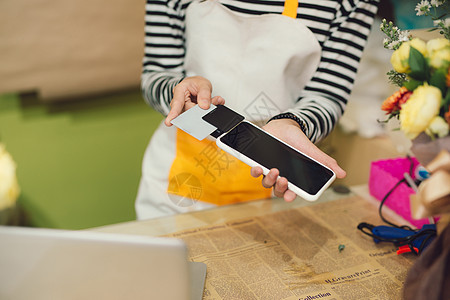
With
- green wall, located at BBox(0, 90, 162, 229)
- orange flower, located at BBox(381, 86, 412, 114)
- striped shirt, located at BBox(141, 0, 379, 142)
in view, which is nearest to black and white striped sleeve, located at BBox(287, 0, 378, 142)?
striped shirt, located at BBox(141, 0, 379, 142)

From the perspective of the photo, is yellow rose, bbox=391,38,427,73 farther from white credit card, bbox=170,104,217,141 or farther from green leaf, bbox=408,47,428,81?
white credit card, bbox=170,104,217,141

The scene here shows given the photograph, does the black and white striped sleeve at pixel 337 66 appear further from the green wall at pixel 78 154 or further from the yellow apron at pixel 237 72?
the green wall at pixel 78 154

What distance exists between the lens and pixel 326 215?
2.67 feet

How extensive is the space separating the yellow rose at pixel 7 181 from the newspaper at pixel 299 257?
Answer: 731 millimetres

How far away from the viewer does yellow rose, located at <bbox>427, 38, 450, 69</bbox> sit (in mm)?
425

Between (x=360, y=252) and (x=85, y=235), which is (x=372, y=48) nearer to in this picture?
(x=360, y=252)

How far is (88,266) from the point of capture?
41 centimetres

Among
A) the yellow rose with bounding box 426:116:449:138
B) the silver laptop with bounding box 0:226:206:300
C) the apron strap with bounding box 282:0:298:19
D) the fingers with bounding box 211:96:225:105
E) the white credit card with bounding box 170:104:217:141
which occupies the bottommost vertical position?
the silver laptop with bounding box 0:226:206:300

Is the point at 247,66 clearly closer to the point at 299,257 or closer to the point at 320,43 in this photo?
the point at 320,43

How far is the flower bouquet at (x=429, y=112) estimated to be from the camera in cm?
41

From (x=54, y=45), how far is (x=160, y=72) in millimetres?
556

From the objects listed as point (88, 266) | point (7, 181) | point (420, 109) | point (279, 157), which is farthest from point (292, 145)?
point (7, 181)

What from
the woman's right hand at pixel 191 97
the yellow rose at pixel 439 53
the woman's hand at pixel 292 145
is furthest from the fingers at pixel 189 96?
the yellow rose at pixel 439 53

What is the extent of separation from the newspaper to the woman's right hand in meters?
0.23
